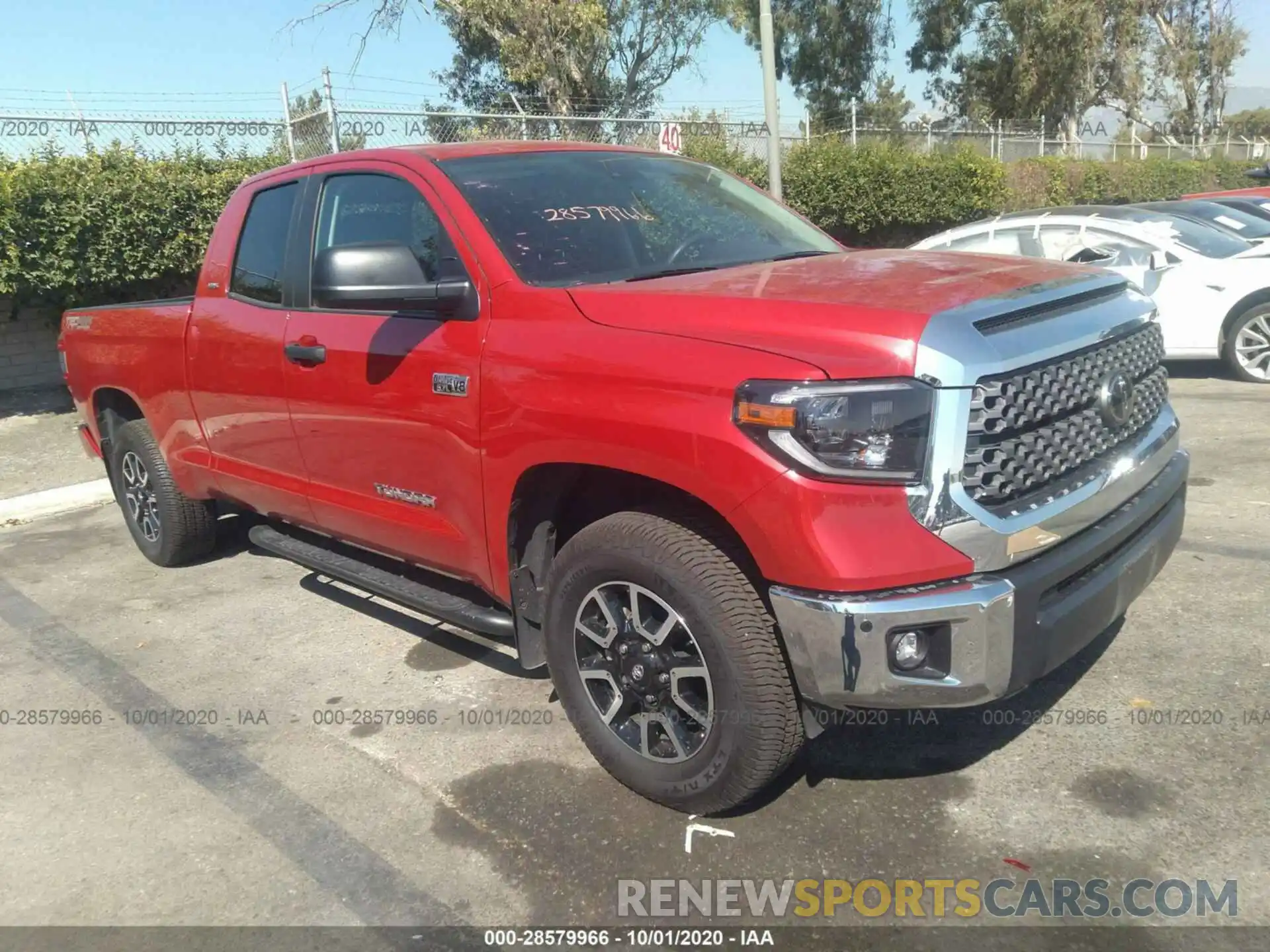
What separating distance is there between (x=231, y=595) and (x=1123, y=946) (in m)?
4.32

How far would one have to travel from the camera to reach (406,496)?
3732 mm

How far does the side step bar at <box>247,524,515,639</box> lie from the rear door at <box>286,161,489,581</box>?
115 mm

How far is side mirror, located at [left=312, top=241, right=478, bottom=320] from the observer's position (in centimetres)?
317

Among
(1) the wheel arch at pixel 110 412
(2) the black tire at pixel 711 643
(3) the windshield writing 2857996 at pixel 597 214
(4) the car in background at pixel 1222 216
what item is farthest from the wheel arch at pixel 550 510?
(4) the car in background at pixel 1222 216

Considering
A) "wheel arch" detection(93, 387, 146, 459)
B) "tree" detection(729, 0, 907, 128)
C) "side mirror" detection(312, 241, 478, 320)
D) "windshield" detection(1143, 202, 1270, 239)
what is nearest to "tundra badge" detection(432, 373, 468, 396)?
"side mirror" detection(312, 241, 478, 320)

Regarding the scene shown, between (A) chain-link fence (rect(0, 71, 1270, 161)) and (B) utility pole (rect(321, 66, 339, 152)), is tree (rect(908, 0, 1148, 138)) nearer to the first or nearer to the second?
(A) chain-link fence (rect(0, 71, 1270, 161))

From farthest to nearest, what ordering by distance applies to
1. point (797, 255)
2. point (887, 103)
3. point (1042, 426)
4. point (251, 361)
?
1. point (887, 103)
2. point (251, 361)
3. point (797, 255)
4. point (1042, 426)

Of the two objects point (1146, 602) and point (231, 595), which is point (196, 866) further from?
point (1146, 602)

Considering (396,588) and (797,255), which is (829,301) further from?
(396,588)

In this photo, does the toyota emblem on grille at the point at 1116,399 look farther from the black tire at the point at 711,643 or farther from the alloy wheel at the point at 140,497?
the alloy wheel at the point at 140,497

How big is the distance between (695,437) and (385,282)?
1.20 metres

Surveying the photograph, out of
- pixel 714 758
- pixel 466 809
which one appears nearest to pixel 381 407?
pixel 466 809

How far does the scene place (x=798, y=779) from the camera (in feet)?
10.8

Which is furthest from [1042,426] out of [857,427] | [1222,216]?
[1222,216]
